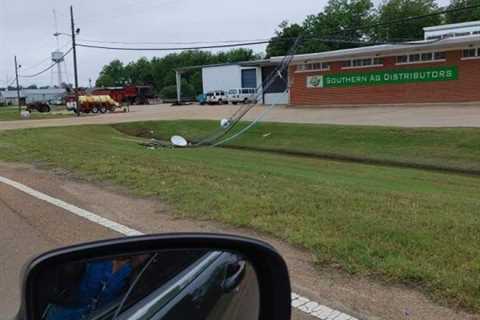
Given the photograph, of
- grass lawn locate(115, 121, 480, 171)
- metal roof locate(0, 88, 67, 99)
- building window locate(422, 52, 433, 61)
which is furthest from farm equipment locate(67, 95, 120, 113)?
metal roof locate(0, 88, 67, 99)

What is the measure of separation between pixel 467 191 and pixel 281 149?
13.1 meters

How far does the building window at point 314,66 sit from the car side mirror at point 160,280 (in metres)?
41.9

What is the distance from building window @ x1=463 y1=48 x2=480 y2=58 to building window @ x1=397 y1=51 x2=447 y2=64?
4.11 ft

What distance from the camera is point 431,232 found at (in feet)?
19.0

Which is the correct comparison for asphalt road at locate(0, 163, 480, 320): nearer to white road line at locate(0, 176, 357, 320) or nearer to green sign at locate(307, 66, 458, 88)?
white road line at locate(0, 176, 357, 320)

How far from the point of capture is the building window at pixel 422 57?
36.7 meters

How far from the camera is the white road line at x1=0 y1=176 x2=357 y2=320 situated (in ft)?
13.5

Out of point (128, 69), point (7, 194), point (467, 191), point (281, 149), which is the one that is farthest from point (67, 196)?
point (128, 69)

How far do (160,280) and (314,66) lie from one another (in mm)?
43143

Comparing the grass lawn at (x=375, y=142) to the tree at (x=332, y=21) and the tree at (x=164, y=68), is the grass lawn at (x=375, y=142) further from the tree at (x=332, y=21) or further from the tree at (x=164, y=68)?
the tree at (x=164, y=68)

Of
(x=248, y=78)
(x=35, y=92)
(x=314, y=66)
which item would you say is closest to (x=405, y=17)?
(x=248, y=78)

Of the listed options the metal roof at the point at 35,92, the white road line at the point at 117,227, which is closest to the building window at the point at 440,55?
the white road line at the point at 117,227

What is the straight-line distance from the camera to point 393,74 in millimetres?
38781

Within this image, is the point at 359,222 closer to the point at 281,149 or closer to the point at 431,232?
the point at 431,232
